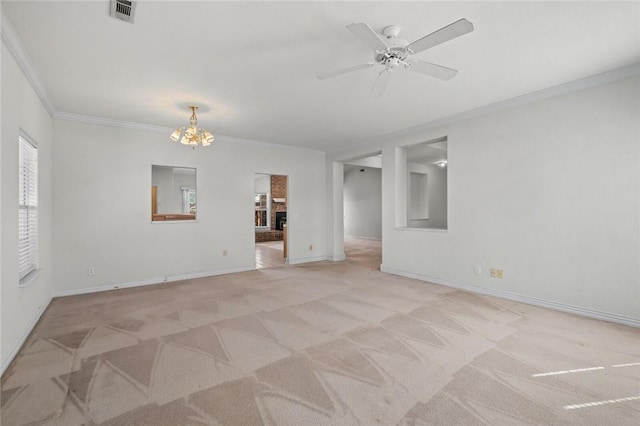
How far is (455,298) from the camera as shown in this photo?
13.3 ft

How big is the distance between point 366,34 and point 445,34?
53 cm

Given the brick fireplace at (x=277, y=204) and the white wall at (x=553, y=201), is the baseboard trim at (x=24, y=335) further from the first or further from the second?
the brick fireplace at (x=277, y=204)

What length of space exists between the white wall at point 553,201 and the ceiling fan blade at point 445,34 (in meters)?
2.53

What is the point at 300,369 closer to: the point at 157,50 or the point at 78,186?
the point at 157,50

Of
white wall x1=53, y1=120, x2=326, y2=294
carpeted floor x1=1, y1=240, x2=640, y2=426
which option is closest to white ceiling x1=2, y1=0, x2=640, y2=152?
white wall x1=53, y1=120, x2=326, y2=294

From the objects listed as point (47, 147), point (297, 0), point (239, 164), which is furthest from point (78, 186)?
point (297, 0)

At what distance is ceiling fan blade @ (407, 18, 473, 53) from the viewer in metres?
1.85

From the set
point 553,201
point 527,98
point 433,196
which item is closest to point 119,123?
point 527,98

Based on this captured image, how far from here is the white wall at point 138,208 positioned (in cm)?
438

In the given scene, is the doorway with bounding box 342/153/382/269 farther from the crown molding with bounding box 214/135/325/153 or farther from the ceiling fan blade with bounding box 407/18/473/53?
the ceiling fan blade with bounding box 407/18/473/53

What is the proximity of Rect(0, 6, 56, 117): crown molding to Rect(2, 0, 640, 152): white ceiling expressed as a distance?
1.8 inches

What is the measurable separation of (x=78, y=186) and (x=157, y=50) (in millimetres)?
3012

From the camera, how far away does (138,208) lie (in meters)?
4.90

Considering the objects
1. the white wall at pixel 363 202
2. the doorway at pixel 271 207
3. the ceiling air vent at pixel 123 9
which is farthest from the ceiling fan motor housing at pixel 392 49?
the doorway at pixel 271 207
